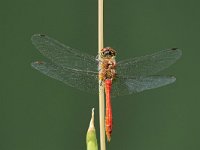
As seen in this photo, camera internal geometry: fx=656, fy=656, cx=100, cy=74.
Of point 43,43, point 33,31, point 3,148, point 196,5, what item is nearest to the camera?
point 43,43

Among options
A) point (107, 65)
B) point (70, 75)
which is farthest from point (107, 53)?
point (70, 75)

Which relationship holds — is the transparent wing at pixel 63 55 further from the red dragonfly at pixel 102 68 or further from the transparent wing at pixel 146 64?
the transparent wing at pixel 146 64

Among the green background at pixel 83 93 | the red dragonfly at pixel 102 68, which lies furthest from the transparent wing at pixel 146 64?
the green background at pixel 83 93

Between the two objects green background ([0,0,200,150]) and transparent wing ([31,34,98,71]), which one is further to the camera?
green background ([0,0,200,150])

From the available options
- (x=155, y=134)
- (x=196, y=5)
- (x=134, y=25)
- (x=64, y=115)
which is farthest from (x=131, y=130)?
(x=196, y=5)

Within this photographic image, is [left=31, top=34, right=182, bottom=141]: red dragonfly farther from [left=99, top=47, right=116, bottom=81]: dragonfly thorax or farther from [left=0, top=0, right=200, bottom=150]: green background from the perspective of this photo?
[left=0, top=0, right=200, bottom=150]: green background

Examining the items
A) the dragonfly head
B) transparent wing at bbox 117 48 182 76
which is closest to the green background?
transparent wing at bbox 117 48 182 76

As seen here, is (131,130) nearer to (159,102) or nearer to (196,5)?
(159,102)
